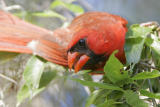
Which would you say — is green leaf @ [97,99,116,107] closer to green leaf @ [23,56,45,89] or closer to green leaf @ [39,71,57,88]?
green leaf @ [23,56,45,89]

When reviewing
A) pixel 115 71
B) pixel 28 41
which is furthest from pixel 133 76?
pixel 28 41

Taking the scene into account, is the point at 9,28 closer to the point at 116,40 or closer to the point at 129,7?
the point at 116,40

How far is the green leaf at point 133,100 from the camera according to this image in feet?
1.56

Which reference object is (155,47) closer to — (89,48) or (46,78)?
(89,48)

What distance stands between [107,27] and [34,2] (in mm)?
1348

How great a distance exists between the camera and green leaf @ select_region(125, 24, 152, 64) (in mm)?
580

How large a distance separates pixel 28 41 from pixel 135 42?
502 mm

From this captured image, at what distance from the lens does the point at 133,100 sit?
0.48 m

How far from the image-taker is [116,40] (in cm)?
72

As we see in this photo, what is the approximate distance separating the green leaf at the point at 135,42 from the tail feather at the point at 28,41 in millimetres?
272

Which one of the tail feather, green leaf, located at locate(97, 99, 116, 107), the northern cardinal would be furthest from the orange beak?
green leaf, located at locate(97, 99, 116, 107)

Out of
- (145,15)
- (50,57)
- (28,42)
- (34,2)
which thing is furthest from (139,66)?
(34,2)

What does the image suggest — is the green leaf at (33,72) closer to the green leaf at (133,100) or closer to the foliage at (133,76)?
the foliage at (133,76)

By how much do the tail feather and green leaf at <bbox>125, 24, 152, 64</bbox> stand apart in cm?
27
